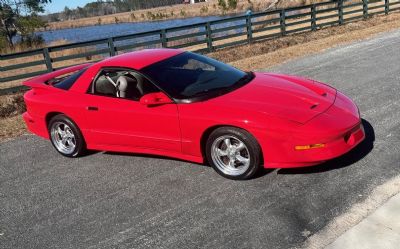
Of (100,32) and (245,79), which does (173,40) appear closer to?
(245,79)

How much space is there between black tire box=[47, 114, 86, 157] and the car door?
0.20m

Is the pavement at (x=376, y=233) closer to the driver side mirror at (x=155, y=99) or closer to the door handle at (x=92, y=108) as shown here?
the driver side mirror at (x=155, y=99)

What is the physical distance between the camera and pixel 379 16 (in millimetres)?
22984

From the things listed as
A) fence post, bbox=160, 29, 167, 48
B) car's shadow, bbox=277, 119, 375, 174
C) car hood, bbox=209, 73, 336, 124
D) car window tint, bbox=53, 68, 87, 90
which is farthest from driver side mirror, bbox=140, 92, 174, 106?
fence post, bbox=160, 29, 167, 48

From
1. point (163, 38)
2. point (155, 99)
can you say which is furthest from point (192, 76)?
point (163, 38)

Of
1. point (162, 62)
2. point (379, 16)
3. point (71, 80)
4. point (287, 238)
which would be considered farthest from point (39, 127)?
point (379, 16)

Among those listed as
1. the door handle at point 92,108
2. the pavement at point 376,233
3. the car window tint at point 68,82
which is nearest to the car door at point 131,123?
the door handle at point 92,108

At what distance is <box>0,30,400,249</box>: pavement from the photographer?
3.67 m

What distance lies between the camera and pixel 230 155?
4.53 metres

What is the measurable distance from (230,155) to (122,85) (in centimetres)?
171

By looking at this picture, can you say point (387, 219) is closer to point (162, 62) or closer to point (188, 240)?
point (188, 240)

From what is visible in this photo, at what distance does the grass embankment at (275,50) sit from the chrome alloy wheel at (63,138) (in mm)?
1997

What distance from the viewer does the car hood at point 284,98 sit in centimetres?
442

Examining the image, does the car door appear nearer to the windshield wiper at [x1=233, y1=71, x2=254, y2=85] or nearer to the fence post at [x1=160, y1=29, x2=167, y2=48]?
the windshield wiper at [x1=233, y1=71, x2=254, y2=85]
